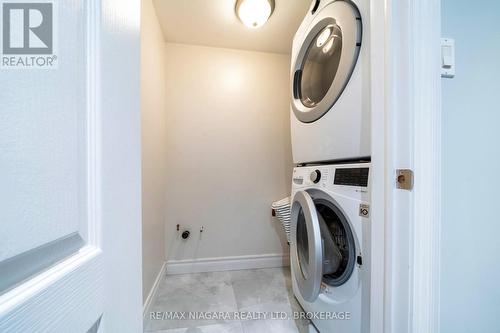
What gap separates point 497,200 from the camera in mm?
577

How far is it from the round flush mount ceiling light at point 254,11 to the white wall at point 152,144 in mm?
601

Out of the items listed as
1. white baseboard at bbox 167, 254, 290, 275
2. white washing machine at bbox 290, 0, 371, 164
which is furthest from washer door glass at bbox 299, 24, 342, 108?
white baseboard at bbox 167, 254, 290, 275

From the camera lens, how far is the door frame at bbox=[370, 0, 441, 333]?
47 centimetres

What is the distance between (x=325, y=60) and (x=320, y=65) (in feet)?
0.14

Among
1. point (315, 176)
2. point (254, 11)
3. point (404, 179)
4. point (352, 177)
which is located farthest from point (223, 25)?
point (404, 179)

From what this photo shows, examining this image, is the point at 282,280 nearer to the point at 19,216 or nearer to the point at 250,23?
the point at 19,216

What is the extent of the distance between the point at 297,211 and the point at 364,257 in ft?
1.37

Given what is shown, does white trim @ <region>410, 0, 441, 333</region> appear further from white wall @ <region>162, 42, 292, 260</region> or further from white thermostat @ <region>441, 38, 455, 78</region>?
white wall @ <region>162, 42, 292, 260</region>

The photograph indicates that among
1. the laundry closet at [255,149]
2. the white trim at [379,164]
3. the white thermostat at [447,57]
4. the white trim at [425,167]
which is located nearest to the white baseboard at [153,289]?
the laundry closet at [255,149]

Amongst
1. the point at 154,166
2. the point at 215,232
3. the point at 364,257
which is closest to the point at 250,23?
the point at 154,166

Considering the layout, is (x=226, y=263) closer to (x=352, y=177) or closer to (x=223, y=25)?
(x=352, y=177)

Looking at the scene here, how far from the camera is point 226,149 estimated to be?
1.74 meters

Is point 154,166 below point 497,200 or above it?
above

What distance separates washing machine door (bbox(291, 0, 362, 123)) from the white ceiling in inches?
21.2
